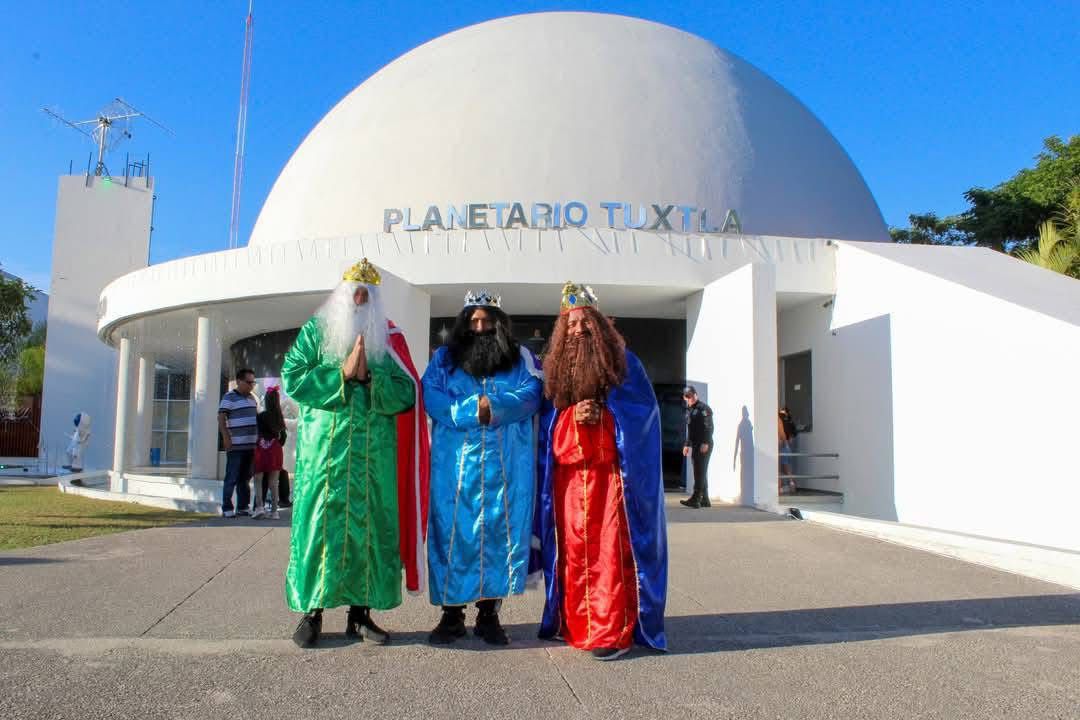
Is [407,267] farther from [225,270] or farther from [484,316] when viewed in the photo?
[484,316]

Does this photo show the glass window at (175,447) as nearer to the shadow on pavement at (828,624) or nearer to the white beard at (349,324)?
the white beard at (349,324)

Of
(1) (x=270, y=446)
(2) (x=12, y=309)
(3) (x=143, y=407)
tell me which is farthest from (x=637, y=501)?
(2) (x=12, y=309)

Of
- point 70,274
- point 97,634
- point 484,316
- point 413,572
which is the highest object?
point 70,274

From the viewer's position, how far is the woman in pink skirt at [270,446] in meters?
9.18

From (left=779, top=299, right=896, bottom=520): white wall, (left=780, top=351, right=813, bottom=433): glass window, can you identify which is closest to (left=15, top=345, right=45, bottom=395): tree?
(left=780, top=351, right=813, bottom=433): glass window

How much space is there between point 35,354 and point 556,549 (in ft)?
153

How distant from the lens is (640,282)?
12086mm

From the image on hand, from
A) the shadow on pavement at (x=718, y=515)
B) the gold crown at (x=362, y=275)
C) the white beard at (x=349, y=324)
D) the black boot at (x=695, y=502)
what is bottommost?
the shadow on pavement at (x=718, y=515)

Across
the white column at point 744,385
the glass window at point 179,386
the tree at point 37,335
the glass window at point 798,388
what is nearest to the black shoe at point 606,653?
the white column at point 744,385

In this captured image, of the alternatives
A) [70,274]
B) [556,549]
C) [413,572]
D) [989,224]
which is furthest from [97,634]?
[70,274]

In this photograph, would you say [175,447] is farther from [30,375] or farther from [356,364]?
[356,364]

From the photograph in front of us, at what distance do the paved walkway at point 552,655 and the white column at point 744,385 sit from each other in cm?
465

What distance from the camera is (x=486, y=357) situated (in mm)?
4070

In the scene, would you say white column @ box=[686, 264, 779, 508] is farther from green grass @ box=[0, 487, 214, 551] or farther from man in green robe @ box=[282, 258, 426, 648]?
man in green robe @ box=[282, 258, 426, 648]
